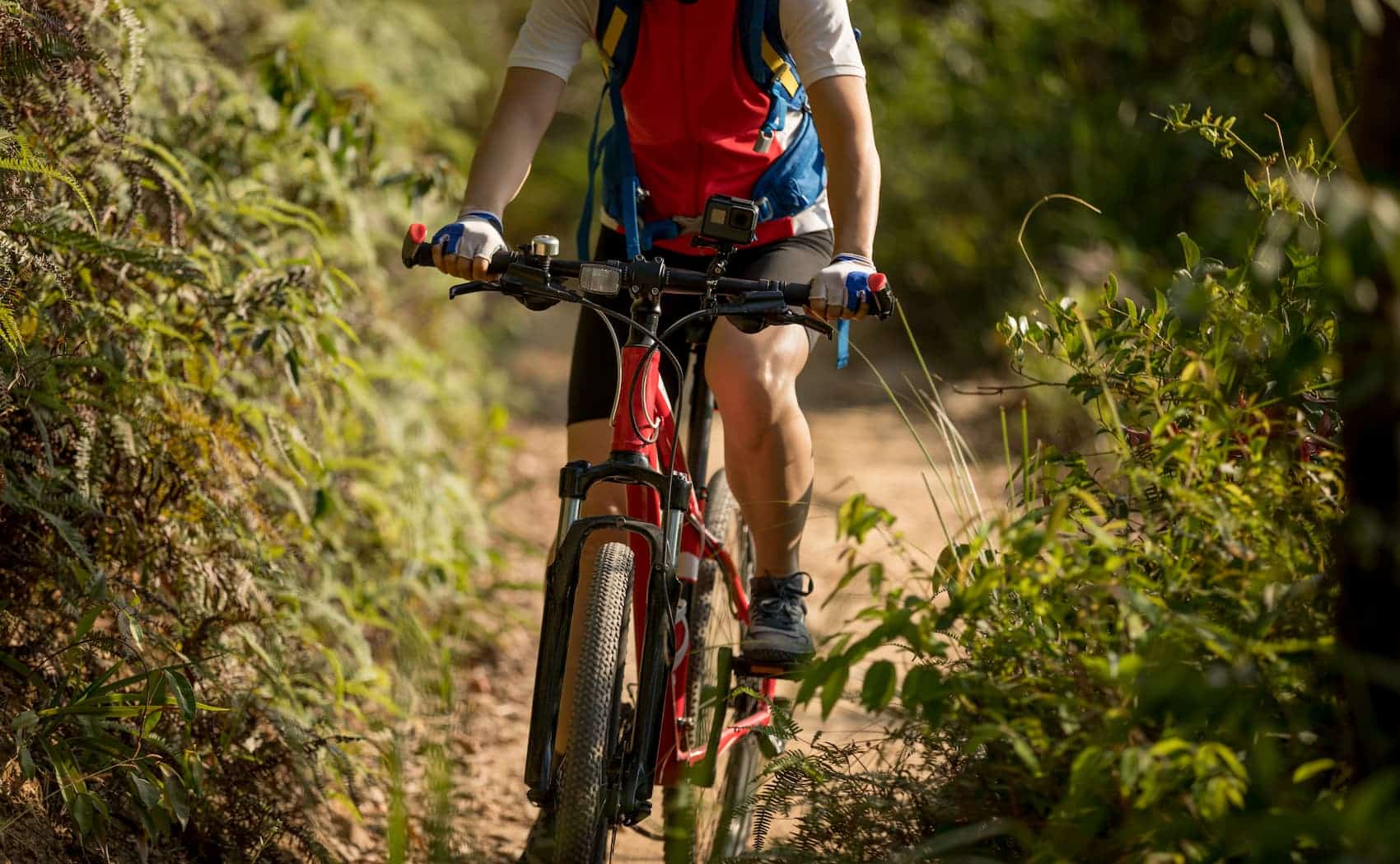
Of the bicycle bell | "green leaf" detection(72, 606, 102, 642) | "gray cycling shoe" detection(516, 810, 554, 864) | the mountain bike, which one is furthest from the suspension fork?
"green leaf" detection(72, 606, 102, 642)

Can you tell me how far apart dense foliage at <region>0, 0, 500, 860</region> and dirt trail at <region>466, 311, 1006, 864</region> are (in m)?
0.28

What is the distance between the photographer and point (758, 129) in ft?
10.4

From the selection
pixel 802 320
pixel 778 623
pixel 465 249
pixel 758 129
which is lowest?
pixel 778 623

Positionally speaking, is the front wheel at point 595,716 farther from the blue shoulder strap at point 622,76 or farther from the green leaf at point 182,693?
the blue shoulder strap at point 622,76

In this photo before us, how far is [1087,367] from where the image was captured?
2299mm

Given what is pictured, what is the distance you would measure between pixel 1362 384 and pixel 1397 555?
212 millimetres

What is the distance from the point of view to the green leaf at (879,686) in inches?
67.8

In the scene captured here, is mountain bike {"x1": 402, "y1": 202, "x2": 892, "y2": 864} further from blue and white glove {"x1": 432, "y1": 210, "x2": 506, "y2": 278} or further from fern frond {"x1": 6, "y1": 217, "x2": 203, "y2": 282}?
fern frond {"x1": 6, "y1": 217, "x2": 203, "y2": 282}

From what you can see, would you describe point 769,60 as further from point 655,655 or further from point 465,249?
point 655,655

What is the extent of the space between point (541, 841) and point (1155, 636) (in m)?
1.58

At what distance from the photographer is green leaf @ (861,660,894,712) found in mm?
1722

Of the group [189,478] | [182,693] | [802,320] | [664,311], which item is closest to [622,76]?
[664,311]

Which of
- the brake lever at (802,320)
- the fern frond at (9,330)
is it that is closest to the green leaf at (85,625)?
the fern frond at (9,330)

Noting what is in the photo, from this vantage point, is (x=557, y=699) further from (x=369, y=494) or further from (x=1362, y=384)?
(x=369, y=494)
